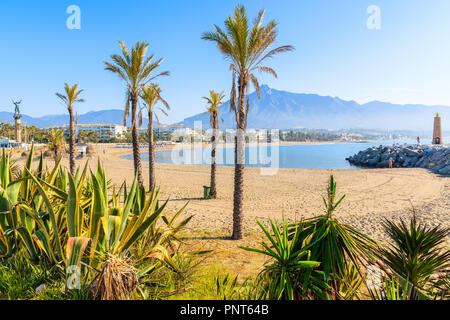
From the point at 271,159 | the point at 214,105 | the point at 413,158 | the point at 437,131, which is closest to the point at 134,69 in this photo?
the point at 214,105

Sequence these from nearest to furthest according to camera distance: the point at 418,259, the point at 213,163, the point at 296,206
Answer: the point at 418,259
the point at 296,206
the point at 213,163

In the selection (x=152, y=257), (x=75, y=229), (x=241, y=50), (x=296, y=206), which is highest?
(x=241, y=50)

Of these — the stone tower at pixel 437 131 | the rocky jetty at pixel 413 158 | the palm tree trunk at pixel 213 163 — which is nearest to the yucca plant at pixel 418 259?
the palm tree trunk at pixel 213 163

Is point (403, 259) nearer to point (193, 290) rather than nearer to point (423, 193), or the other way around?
point (193, 290)

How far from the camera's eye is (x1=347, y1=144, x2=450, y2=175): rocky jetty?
85.2 feet

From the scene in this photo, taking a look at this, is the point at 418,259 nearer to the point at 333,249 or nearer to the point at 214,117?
the point at 333,249

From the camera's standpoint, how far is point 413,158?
110 ft

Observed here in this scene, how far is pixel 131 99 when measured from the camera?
1282cm

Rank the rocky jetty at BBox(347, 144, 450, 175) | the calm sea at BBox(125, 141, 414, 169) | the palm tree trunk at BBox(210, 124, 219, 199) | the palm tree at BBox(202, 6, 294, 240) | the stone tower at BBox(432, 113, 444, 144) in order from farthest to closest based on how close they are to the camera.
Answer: the stone tower at BBox(432, 113, 444, 144), the calm sea at BBox(125, 141, 414, 169), the rocky jetty at BBox(347, 144, 450, 175), the palm tree trunk at BBox(210, 124, 219, 199), the palm tree at BBox(202, 6, 294, 240)

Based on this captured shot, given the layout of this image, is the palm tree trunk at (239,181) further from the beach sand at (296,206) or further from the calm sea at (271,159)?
the calm sea at (271,159)

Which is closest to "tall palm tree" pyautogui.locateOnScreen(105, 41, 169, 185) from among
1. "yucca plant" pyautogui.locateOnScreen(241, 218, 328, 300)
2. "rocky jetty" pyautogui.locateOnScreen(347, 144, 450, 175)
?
"yucca plant" pyautogui.locateOnScreen(241, 218, 328, 300)

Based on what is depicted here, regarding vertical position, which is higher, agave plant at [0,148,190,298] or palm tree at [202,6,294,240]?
palm tree at [202,6,294,240]

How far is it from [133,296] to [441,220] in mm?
12837

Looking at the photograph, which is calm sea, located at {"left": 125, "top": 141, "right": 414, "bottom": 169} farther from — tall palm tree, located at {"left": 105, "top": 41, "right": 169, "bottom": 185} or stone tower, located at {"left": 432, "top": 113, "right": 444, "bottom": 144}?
tall palm tree, located at {"left": 105, "top": 41, "right": 169, "bottom": 185}
